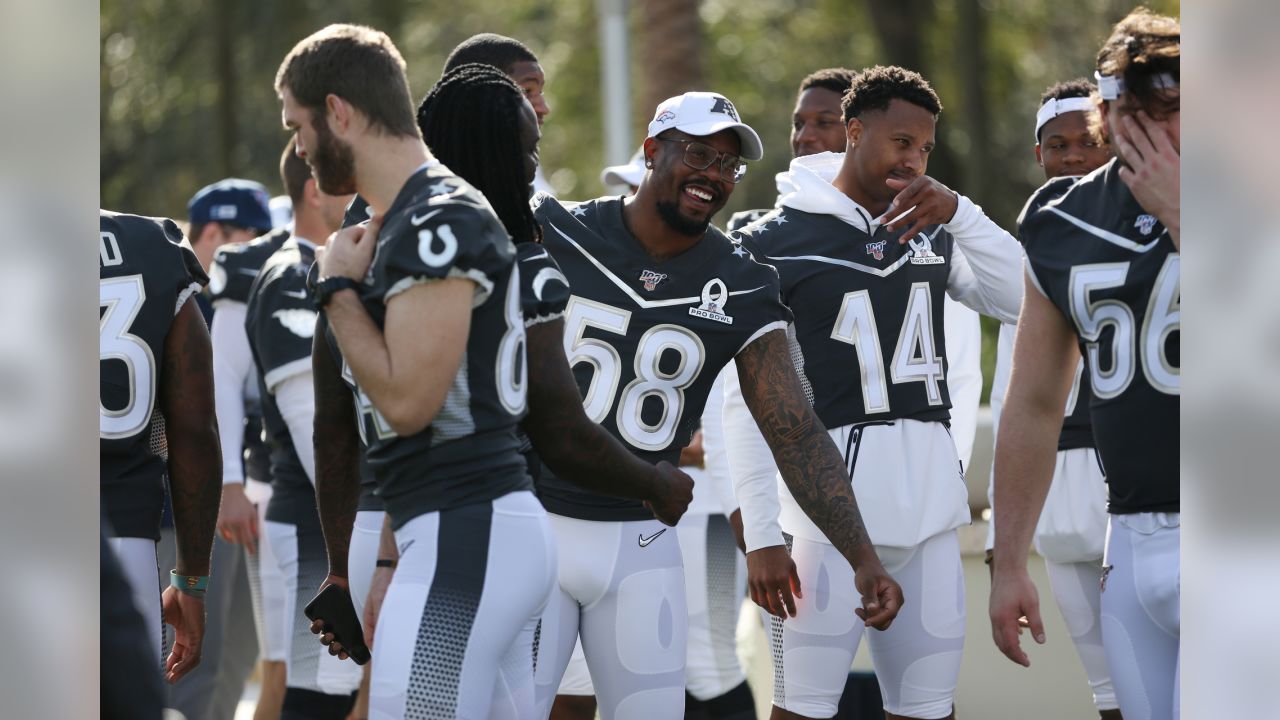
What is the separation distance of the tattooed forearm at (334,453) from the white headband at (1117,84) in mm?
1938

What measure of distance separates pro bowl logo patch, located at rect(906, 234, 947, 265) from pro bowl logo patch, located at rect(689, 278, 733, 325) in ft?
2.98

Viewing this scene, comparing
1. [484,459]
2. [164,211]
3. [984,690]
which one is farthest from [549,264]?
[164,211]

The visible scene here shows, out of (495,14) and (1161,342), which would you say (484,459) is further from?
(495,14)

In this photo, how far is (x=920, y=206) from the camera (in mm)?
5297

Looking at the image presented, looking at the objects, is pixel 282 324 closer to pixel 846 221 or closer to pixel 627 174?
pixel 627 174

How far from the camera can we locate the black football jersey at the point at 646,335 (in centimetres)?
493

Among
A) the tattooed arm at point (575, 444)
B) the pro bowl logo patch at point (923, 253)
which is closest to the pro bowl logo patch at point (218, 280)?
the pro bowl logo patch at point (923, 253)

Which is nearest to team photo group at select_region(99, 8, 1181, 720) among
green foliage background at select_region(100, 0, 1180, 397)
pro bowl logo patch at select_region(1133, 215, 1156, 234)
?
pro bowl logo patch at select_region(1133, 215, 1156, 234)

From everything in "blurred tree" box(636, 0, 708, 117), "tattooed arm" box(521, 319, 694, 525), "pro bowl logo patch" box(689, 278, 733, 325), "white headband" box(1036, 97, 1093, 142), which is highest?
"blurred tree" box(636, 0, 708, 117)

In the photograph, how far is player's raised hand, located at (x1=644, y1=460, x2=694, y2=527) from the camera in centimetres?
411

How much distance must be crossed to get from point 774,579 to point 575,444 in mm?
1555

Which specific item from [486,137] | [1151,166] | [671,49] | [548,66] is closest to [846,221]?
[1151,166]

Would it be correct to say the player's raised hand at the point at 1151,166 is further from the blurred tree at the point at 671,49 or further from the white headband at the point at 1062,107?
the blurred tree at the point at 671,49

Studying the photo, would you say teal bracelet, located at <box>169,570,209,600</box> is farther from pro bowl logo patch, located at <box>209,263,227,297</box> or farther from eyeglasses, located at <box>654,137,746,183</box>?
pro bowl logo patch, located at <box>209,263,227,297</box>
